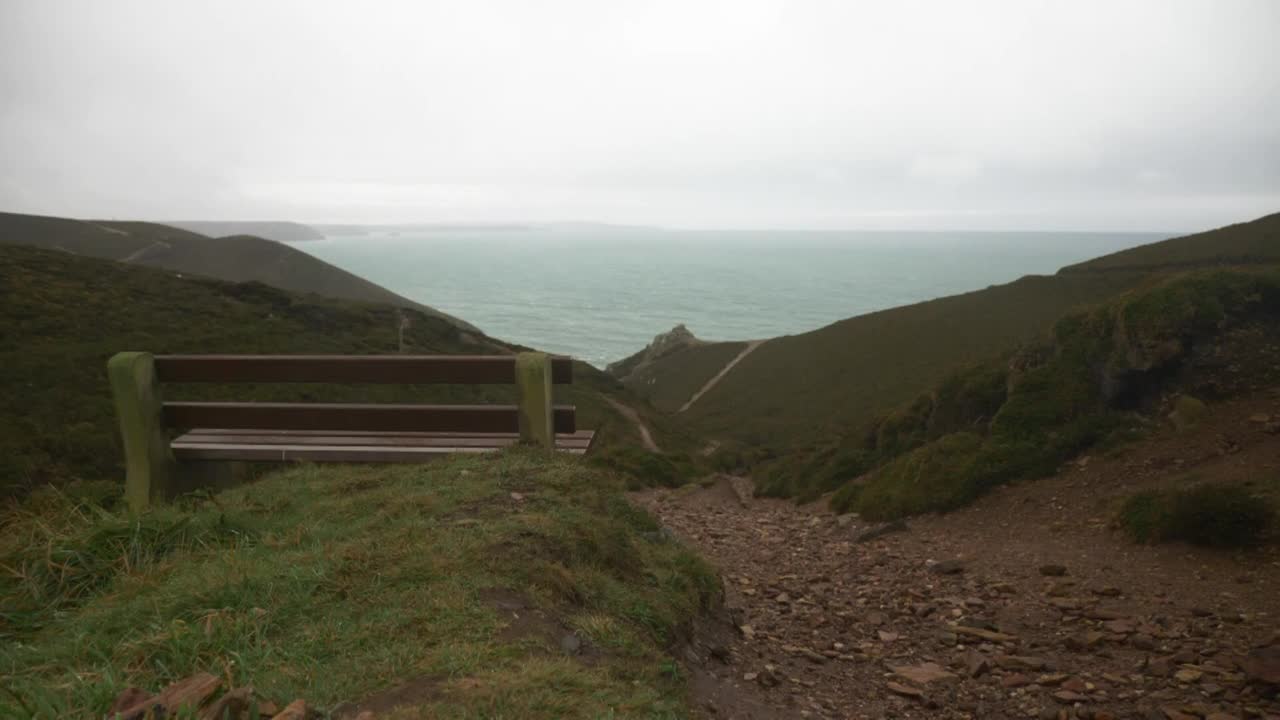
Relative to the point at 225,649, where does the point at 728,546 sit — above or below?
below

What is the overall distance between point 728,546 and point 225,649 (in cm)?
670

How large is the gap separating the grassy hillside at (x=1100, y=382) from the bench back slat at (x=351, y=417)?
6.94 metres

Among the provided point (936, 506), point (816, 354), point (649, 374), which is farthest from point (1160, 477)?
point (649, 374)

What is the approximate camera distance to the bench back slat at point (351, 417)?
609 cm

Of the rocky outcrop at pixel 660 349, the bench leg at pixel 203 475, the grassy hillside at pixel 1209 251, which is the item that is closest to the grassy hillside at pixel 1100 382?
the bench leg at pixel 203 475

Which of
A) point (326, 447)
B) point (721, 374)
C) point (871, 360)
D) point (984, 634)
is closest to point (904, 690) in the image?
point (984, 634)

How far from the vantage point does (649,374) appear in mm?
70688

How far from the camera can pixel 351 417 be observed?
243 inches

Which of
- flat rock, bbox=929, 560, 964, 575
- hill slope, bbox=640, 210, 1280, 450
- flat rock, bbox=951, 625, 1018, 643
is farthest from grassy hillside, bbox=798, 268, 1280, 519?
hill slope, bbox=640, 210, 1280, 450

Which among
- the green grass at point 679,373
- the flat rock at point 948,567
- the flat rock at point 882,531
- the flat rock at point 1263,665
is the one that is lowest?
the green grass at point 679,373

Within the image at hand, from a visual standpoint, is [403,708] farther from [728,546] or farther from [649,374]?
[649,374]

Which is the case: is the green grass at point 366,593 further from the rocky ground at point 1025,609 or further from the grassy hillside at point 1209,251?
the grassy hillside at point 1209,251

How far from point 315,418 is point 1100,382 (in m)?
11.3

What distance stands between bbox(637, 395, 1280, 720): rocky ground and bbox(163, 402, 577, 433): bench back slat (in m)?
2.58
